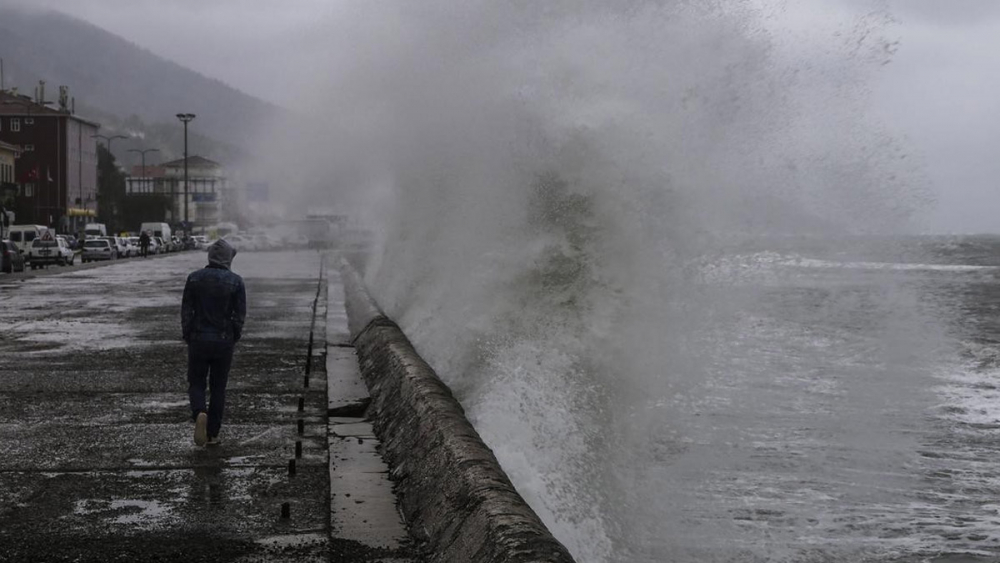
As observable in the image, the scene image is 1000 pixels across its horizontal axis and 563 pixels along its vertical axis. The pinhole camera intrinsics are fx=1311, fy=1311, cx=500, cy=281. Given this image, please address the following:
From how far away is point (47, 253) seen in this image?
5134 centimetres

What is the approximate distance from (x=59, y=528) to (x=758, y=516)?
15.3ft

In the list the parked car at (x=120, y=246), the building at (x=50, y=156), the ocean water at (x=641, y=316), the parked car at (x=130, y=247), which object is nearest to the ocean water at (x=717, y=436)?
the ocean water at (x=641, y=316)

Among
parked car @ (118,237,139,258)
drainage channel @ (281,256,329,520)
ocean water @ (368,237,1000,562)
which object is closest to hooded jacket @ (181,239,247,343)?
drainage channel @ (281,256,329,520)

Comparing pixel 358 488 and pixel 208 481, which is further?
pixel 208 481

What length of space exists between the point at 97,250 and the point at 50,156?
58.5 m

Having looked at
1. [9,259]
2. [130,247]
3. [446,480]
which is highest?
[446,480]

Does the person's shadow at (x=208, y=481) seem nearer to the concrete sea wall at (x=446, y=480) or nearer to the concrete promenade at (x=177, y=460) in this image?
the concrete promenade at (x=177, y=460)

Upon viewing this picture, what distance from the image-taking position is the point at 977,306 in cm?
4216

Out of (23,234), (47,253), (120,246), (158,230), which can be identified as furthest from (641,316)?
(158,230)

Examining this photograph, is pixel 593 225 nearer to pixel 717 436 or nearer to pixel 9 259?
pixel 717 436

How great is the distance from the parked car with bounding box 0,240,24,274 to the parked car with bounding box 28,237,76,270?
5.31 metres

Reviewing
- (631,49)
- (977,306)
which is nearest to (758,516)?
(631,49)

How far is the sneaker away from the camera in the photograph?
8375mm

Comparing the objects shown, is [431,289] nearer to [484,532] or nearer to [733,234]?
[733,234]
